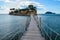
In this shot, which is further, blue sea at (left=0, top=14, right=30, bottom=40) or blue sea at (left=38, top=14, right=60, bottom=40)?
blue sea at (left=0, top=14, right=30, bottom=40)

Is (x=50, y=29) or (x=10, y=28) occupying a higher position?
(x=50, y=29)

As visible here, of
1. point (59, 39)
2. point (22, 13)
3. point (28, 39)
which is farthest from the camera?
point (22, 13)

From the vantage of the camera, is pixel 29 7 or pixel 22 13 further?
pixel 22 13

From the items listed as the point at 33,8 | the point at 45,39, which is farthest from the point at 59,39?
the point at 33,8

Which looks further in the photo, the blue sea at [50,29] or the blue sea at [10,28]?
the blue sea at [10,28]

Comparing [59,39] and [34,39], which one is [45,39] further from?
[59,39]

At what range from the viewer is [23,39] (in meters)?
8.02

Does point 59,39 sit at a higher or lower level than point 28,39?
lower

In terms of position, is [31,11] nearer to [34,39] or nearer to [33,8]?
[33,8]

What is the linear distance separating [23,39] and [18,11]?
4153 inches

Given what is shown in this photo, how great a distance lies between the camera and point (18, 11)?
113062 mm

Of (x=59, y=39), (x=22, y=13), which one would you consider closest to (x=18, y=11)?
(x=22, y=13)

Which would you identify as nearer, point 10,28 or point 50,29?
point 50,29

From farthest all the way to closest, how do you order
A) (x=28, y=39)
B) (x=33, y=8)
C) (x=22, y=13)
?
(x=22, y=13) < (x=33, y=8) < (x=28, y=39)
